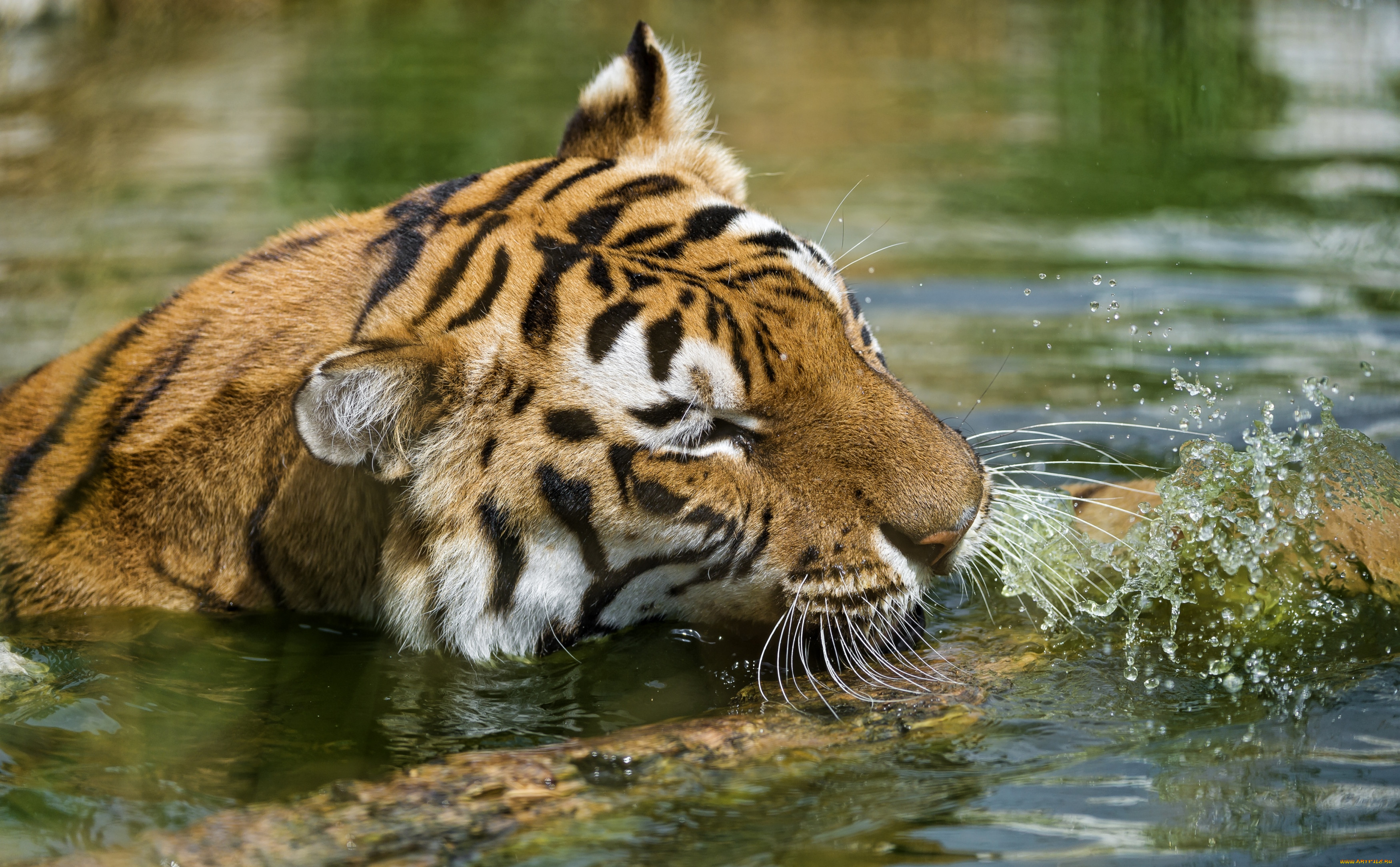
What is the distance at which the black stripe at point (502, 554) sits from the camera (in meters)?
2.89

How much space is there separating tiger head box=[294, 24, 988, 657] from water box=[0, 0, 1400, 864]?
1.00 feet

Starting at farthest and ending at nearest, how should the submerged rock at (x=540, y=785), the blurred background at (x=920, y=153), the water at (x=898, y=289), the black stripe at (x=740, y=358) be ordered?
the blurred background at (x=920, y=153)
the black stripe at (x=740, y=358)
the water at (x=898, y=289)
the submerged rock at (x=540, y=785)

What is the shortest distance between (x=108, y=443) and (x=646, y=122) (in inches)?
55.8

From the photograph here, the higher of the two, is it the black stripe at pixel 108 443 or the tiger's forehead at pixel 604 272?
the tiger's forehead at pixel 604 272

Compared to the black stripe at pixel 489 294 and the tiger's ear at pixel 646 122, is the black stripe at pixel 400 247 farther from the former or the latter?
the tiger's ear at pixel 646 122

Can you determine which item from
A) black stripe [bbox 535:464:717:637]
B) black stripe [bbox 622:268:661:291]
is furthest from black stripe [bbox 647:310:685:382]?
black stripe [bbox 535:464:717:637]

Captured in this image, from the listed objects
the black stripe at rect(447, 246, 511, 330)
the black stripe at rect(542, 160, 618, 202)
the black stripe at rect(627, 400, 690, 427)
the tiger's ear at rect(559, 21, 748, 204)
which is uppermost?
the tiger's ear at rect(559, 21, 748, 204)

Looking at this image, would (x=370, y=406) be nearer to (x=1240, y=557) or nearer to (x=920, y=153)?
(x=1240, y=557)

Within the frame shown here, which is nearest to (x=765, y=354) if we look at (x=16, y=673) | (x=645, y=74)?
(x=645, y=74)

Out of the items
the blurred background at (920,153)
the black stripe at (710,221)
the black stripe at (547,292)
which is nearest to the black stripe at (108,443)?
the black stripe at (547,292)

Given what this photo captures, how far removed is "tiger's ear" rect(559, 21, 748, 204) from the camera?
3.47 m

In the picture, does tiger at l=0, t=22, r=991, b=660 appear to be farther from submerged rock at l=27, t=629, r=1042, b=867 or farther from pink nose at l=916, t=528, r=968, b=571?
submerged rock at l=27, t=629, r=1042, b=867

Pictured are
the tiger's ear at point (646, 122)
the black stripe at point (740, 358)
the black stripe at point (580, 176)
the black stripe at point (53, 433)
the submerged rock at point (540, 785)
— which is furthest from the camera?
the tiger's ear at point (646, 122)

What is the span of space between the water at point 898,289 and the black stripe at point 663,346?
667 millimetres
